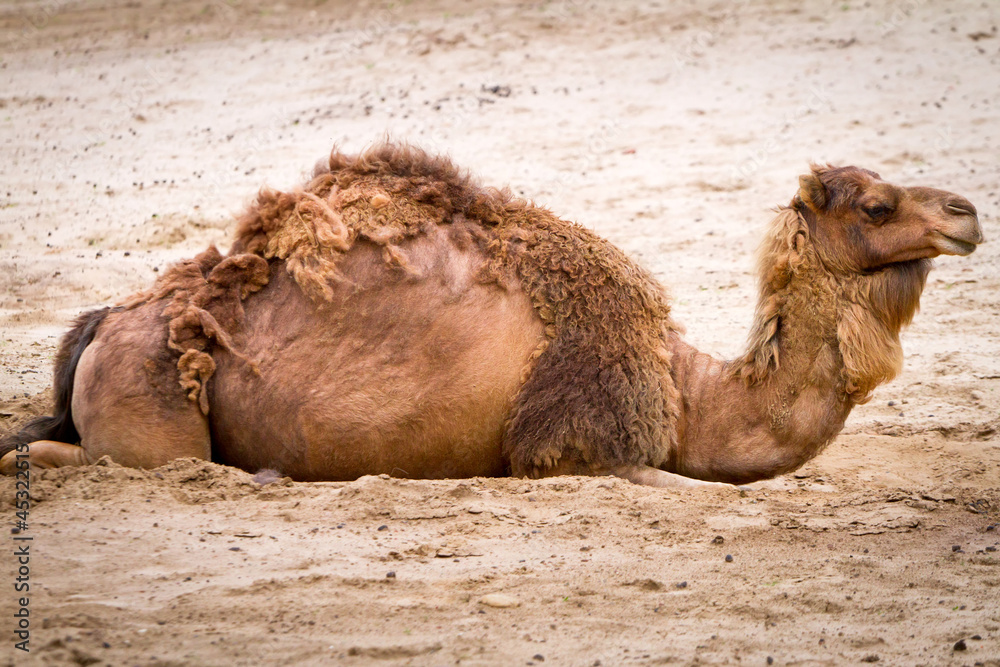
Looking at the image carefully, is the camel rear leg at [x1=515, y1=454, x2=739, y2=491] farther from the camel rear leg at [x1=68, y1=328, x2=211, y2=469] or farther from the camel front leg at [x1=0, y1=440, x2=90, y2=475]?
the camel front leg at [x1=0, y1=440, x2=90, y2=475]

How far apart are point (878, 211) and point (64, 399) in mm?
4085

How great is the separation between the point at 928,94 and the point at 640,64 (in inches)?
142

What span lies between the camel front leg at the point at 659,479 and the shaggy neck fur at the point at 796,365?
178 millimetres

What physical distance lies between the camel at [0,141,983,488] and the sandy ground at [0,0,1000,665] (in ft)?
0.91

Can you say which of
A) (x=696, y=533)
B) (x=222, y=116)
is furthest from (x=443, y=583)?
(x=222, y=116)

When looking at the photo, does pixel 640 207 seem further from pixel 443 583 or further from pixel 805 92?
pixel 443 583

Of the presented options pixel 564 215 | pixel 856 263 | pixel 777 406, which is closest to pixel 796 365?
pixel 777 406

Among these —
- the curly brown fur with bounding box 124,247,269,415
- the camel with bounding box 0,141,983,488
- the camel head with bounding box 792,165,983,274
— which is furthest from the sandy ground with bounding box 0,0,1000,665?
the camel head with bounding box 792,165,983,274

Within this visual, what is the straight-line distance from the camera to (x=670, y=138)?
37.7ft

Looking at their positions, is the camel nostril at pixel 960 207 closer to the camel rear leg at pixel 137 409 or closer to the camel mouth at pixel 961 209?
the camel mouth at pixel 961 209

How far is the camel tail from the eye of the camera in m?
5.02

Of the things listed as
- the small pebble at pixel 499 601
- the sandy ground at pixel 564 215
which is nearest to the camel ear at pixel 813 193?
the sandy ground at pixel 564 215

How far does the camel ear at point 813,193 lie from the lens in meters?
4.92

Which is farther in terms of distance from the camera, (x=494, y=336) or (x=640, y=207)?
(x=640, y=207)
